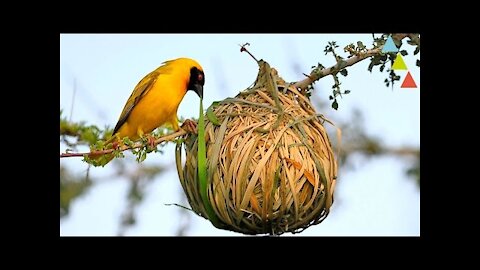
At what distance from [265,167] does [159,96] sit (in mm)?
524

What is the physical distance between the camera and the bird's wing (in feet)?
6.26

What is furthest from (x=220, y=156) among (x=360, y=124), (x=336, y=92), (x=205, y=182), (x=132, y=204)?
(x=360, y=124)

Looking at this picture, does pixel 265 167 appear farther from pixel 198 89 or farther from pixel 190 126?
pixel 198 89

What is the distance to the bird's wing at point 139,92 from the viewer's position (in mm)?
1908

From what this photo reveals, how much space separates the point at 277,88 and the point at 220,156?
0.77ft

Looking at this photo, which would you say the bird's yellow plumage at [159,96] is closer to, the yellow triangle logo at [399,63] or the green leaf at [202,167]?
the green leaf at [202,167]

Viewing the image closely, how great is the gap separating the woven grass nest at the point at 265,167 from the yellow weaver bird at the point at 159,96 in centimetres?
28

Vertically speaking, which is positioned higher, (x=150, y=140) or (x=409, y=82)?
(x=409, y=82)

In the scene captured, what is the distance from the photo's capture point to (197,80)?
6.02ft

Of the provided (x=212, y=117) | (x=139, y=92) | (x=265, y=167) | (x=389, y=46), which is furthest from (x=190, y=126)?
(x=389, y=46)

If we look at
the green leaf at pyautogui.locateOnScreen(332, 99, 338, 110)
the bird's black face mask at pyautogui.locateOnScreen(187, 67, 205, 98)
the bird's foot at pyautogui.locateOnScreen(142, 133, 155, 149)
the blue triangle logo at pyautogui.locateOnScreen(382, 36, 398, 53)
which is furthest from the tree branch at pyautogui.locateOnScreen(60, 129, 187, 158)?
the blue triangle logo at pyautogui.locateOnScreen(382, 36, 398, 53)

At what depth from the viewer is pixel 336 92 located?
1.74 metres

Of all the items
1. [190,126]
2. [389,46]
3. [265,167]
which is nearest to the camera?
[265,167]

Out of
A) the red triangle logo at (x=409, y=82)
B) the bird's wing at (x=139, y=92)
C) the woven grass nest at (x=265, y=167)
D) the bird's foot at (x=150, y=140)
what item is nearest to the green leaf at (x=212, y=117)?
the woven grass nest at (x=265, y=167)
